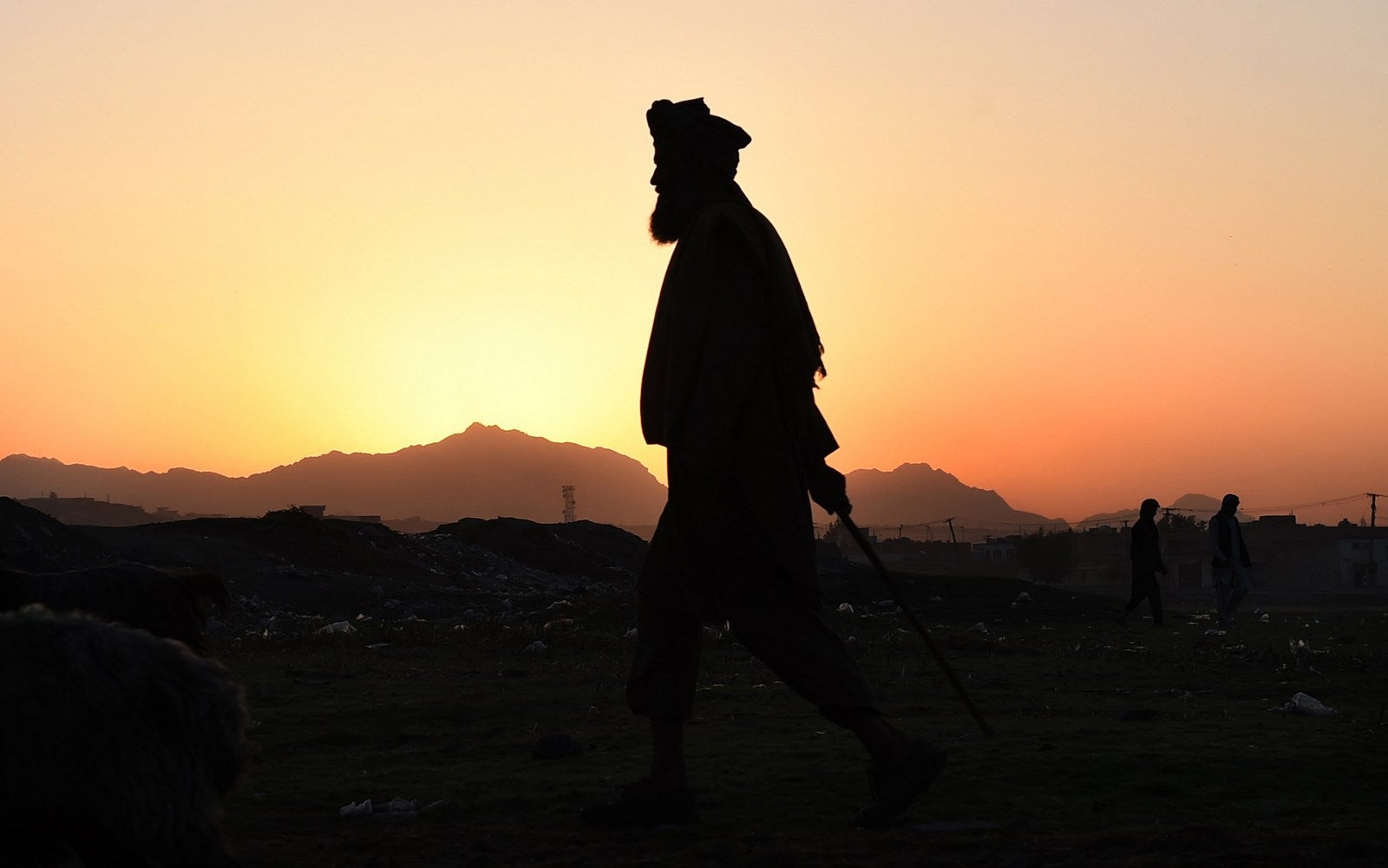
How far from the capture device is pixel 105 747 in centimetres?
310

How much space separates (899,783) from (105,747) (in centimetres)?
247

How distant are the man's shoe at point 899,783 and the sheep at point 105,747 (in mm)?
2109

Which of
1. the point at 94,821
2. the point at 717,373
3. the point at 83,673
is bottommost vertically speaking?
the point at 94,821

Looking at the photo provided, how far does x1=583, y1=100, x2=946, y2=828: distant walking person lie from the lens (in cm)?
472

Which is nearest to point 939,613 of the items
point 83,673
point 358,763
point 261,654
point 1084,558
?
point 261,654

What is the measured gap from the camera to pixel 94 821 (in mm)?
3074

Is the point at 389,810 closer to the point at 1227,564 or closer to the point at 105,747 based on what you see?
the point at 105,747

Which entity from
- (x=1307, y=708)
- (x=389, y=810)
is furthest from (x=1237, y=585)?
(x=389, y=810)

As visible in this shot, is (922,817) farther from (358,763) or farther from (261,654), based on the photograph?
(261,654)

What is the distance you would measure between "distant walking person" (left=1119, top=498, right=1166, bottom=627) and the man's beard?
12970mm

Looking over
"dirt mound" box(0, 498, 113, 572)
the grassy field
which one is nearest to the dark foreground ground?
the grassy field

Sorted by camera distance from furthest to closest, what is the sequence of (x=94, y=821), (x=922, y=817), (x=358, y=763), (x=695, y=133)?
1. (x=358, y=763)
2. (x=695, y=133)
3. (x=922, y=817)
4. (x=94, y=821)

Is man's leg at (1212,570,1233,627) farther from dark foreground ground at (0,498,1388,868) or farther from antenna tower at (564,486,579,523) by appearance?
antenna tower at (564,486,579,523)

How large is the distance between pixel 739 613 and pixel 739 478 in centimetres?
48
